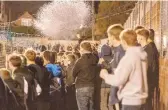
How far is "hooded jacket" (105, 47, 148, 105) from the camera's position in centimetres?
589

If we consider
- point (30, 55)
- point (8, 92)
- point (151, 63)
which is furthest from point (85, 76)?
point (8, 92)

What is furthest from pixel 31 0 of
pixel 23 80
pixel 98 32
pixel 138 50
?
pixel 138 50

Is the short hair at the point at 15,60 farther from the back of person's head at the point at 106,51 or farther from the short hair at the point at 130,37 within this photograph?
the back of person's head at the point at 106,51

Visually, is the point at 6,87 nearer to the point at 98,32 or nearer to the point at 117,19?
the point at 98,32

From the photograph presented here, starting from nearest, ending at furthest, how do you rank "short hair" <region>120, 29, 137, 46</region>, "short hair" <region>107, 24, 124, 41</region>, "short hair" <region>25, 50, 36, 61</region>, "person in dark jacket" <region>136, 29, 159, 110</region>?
"short hair" <region>120, 29, 137, 46</region>, "short hair" <region>107, 24, 124, 41</region>, "person in dark jacket" <region>136, 29, 159, 110</region>, "short hair" <region>25, 50, 36, 61</region>

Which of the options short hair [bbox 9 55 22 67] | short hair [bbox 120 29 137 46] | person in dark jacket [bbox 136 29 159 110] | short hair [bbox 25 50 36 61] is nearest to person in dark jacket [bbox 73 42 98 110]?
short hair [bbox 25 50 36 61]

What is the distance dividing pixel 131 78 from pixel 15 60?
7.83ft

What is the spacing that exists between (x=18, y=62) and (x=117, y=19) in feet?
62.2

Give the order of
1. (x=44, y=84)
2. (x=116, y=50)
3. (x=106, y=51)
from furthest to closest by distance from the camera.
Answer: (x=106, y=51) → (x=44, y=84) → (x=116, y=50)

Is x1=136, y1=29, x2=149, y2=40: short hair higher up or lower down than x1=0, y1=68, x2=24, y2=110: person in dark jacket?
higher up

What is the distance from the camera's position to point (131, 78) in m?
5.98

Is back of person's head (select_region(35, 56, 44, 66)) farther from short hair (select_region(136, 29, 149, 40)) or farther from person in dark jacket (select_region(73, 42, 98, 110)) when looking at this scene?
short hair (select_region(136, 29, 149, 40))

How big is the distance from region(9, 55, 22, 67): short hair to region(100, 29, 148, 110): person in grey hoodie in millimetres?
2170

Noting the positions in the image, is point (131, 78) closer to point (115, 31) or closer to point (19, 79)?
point (115, 31)
